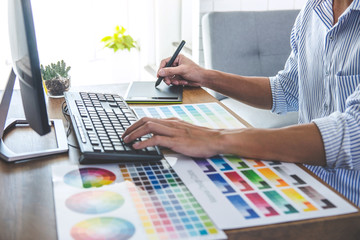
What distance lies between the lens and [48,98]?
4.27 feet

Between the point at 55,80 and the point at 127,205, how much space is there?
0.77 m

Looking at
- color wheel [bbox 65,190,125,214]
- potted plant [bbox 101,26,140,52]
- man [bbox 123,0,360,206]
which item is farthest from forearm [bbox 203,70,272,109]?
potted plant [bbox 101,26,140,52]

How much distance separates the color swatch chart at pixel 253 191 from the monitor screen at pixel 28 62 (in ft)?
0.88

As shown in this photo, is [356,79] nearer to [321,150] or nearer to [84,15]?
[321,150]

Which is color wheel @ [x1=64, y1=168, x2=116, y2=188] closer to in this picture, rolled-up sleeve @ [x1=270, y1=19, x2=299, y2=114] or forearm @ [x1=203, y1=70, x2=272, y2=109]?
forearm @ [x1=203, y1=70, x2=272, y2=109]

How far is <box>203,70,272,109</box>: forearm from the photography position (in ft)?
4.39

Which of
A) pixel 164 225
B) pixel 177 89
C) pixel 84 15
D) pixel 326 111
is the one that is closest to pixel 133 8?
pixel 84 15

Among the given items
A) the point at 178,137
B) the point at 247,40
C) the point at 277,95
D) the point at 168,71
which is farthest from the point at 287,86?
the point at 247,40

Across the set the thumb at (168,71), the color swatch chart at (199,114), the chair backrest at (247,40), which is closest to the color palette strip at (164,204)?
the color swatch chart at (199,114)

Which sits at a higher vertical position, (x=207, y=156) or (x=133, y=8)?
(x=133, y=8)

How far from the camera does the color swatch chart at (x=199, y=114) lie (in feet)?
3.43

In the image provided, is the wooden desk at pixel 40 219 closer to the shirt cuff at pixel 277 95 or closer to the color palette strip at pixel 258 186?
the color palette strip at pixel 258 186

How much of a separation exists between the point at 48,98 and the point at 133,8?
2.24m

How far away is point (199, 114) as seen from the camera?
1.12 meters
